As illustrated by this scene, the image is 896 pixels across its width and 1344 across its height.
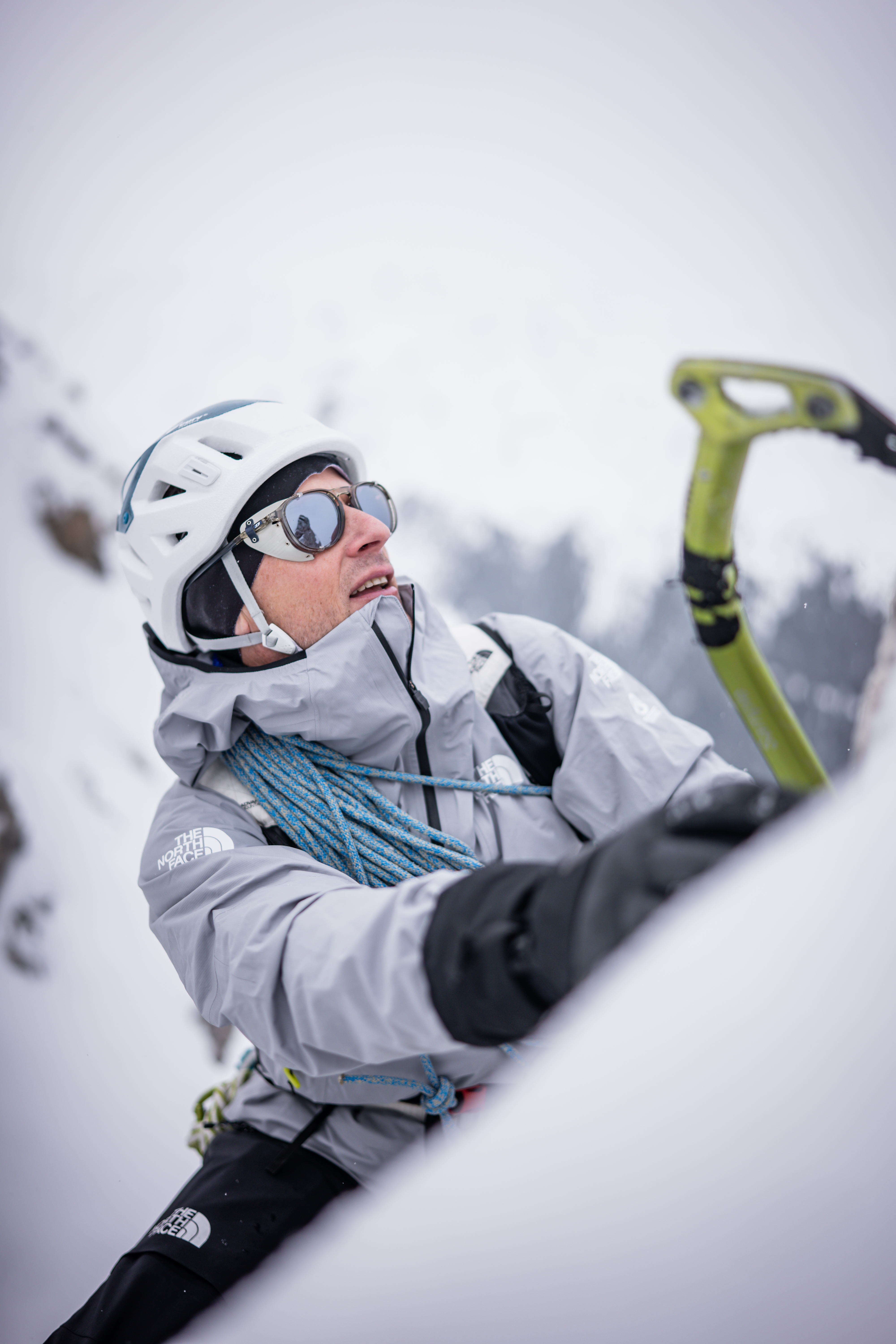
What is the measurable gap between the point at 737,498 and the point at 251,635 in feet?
3.33

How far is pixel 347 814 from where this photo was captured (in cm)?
155

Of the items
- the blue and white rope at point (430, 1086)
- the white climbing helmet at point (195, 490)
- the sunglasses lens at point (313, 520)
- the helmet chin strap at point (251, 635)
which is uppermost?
the white climbing helmet at point (195, 490)

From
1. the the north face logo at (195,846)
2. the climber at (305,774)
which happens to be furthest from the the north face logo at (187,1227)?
the the north face logo at (195,846)

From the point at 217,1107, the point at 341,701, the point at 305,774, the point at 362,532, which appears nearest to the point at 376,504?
the point at 362,532

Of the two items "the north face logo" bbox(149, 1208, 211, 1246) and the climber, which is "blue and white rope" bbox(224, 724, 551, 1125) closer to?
the climber

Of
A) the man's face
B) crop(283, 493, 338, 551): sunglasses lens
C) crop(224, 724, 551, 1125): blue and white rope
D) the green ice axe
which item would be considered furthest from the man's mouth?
the green ice axe

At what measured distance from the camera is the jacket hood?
154cm

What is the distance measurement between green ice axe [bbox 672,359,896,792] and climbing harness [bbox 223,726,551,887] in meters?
0.59

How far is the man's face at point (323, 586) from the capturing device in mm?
1671

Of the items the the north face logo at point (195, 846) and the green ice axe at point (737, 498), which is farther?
the the north face logo at point (195, 846)

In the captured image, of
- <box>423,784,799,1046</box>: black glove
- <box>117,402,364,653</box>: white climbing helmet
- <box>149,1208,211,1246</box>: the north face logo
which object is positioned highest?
<box>117,402,364,653</box>: white climbing helmet

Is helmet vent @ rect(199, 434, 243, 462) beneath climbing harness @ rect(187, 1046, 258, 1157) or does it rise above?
above

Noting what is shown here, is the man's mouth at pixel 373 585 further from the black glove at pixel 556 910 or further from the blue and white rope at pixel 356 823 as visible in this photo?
the black glove at pixel 556 910

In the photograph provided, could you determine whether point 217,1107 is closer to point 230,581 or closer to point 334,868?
point 334,868
